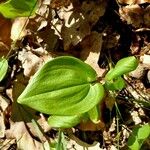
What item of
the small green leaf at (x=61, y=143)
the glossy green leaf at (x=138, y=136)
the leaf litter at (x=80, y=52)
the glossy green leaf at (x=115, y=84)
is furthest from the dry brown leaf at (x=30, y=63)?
the glossy green leaf at (x=138, y=136)

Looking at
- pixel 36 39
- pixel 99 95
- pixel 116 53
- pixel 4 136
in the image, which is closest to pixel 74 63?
pixel 99 95

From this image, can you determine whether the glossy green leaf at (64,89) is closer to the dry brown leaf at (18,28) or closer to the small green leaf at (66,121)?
the small green leaf at (66,121)

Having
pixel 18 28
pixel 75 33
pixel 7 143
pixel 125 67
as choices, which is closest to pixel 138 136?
pixel 125 67

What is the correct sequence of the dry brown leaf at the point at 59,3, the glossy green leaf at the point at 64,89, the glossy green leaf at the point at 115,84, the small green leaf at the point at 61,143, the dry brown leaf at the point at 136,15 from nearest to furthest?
1. the glossy green leaf at the point at 64,89
2. the glossy green leaf at the point at 115,84
3. the small green leaf at the point at 61,143
4. the dry brown leaf at the point at 136,15
5. the dry brown leaf at the point at 59,3

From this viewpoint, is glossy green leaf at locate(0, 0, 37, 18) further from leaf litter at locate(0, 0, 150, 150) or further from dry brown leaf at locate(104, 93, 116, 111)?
dry brown leaf at locate(104, 93, 116, 111)

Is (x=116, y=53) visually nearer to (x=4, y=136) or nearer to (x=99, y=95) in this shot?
(x=99, y=95)

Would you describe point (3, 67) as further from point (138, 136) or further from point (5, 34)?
point (138, 136)

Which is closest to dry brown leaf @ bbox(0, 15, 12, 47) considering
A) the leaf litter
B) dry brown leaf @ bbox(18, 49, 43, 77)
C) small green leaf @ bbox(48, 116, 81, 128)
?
the leaf litter
